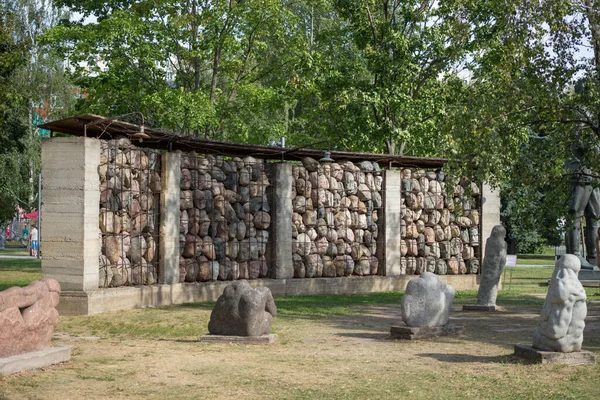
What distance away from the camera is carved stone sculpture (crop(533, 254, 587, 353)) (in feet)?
38.9

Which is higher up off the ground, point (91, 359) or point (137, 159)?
point (137, 159)

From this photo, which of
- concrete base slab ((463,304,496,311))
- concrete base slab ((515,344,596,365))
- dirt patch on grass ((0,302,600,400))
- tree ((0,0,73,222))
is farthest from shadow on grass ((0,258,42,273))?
concrete base slab ((515,344,596,365))

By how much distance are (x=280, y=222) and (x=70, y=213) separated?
6.72 m

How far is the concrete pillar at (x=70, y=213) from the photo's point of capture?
17.9 m

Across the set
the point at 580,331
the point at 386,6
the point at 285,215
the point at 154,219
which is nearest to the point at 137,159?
the point at 154,219

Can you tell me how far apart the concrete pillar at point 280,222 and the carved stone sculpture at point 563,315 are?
11.7 metres

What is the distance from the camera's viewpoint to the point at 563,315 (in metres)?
11.8

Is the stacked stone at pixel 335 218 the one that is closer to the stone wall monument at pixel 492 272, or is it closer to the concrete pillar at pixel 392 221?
the concrete pillar at pixel 392 221

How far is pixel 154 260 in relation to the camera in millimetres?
20578

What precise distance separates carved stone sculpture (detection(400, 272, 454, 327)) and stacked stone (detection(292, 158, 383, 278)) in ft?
29.0

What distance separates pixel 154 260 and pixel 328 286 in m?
5.44

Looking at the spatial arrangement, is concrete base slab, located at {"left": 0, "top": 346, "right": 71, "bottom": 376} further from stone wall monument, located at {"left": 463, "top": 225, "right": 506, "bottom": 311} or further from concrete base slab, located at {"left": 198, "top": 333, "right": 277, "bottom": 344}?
stone wall monument, located at {"left": 463, "top": 225, "right": 506, "bottom": 311}

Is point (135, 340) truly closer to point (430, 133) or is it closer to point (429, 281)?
point (429, 281)

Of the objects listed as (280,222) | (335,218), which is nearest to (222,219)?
(280,222)
